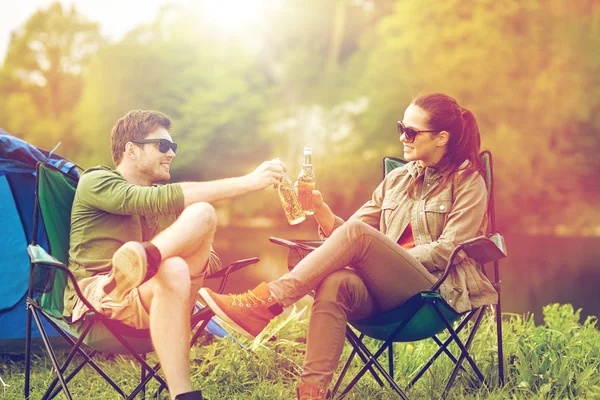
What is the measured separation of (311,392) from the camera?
6.26ft

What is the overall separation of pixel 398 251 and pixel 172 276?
66 cm

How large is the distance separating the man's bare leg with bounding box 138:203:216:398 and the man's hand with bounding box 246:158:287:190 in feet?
0.59

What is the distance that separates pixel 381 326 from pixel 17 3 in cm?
1830

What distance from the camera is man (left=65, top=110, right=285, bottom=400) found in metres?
1.84

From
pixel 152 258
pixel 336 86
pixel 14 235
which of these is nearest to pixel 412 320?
pixel 152 258

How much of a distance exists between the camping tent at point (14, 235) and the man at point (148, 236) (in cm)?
92

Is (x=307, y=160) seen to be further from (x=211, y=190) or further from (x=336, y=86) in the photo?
(x=336, y=86)

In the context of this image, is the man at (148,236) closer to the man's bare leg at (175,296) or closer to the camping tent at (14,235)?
the man's bare leg at (175,296)

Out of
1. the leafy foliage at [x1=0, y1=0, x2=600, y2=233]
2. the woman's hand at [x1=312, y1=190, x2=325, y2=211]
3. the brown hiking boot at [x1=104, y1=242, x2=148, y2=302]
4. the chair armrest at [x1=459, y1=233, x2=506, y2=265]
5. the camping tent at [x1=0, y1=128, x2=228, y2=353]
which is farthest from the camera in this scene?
the leafy foliage at [x1=0, y1=0, x2=600, y2=233]

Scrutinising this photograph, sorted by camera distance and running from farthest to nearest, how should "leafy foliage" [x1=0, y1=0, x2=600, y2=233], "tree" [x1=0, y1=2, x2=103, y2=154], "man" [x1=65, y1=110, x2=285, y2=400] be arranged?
"tree" [x1=0, y1=2, x2=103, y2=154], "leafy foliage" [x1=0, y1=0, x2=600, y2=233], "man" [x1=65, y1=110, x2=285, y2=400]

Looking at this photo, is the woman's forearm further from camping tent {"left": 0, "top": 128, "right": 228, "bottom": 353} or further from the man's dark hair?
camping tent {"left": 0, "top": 128, "right": 228, "bottom": 353}

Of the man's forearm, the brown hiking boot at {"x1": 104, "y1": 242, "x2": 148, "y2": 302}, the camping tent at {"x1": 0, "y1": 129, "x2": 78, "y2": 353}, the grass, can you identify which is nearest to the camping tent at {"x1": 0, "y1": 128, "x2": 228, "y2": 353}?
the camping tent at {"x1": 0, "y1": 129, "x2": 78, "y2": 353}

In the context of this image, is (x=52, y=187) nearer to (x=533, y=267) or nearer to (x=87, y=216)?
(x=87, y=216)

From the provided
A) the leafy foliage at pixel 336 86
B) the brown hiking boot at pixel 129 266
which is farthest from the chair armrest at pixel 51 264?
the leafy foliage at pixel 336 86
